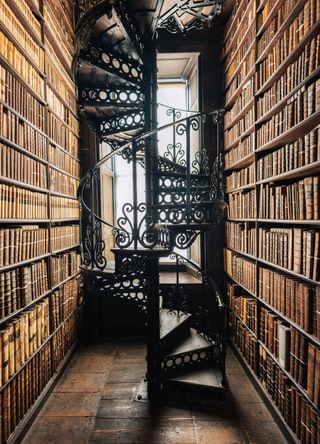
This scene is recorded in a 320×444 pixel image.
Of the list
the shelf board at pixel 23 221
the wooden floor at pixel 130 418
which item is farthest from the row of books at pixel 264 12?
the wooden floor at pixel 130 418

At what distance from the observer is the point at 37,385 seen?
Result: 7.82 ft

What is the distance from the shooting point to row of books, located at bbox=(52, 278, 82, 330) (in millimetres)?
2785

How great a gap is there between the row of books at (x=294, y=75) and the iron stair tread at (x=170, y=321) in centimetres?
199

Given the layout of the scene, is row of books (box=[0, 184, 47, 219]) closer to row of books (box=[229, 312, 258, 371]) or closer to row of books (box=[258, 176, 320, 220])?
row of books (box=[258, 176, 320, 220])

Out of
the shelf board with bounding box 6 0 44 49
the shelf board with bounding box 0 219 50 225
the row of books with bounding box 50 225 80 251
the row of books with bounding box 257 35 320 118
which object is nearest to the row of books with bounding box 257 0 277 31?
the row of books with bounding box 257 35 320 118

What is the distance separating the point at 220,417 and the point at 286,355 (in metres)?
0.75

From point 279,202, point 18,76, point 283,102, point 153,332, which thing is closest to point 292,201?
point 279,202

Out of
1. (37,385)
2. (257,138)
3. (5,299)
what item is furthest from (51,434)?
(257,138)

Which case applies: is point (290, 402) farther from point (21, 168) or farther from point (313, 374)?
point (21, 168)

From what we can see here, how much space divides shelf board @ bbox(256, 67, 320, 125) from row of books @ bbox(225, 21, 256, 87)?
0.75 metres

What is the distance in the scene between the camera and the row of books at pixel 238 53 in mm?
2707

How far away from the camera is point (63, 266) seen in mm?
3016

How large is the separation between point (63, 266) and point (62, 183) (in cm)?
83

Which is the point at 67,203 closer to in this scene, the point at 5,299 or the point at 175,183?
the point at 175,183
